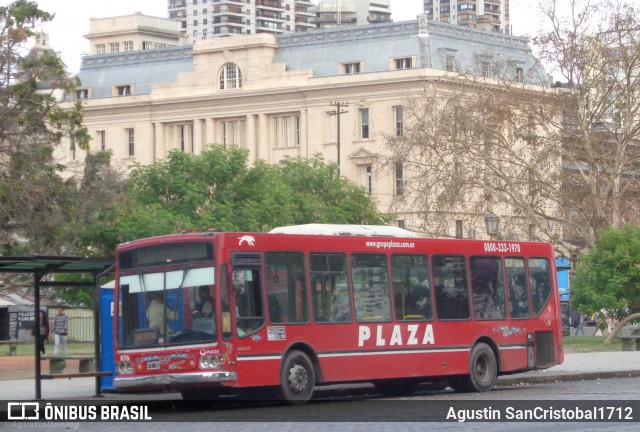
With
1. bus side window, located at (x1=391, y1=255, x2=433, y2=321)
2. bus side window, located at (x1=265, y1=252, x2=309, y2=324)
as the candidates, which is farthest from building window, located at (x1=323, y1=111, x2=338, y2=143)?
bus side window, located at (x1=265, y1=252, x2=309, y2=324)

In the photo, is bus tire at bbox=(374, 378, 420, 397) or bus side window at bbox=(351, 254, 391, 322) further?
bus tire at bbox=(374, 378, 420, 397)

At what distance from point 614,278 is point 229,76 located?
65.3m

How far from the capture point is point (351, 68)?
104438 millimetres

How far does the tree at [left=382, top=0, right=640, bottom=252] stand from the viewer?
2135 inches

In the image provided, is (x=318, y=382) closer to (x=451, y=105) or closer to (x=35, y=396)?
(x=35, y=396)

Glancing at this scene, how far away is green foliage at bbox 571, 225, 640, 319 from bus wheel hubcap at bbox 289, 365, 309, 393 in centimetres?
2493

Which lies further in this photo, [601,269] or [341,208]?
[341,208]

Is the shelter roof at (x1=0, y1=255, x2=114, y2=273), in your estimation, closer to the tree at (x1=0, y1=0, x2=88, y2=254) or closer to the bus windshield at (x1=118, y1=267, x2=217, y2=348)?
the bus windshield at (x1=118, y1=267, x2=217, y2=348)

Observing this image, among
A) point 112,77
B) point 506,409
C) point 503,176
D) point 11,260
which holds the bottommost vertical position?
point 506,409

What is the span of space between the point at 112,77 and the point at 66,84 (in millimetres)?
79841

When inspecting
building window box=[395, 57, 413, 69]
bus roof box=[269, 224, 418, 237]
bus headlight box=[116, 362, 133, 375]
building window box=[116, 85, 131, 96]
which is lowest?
bus headlight box=[116, 362, 133, 375]

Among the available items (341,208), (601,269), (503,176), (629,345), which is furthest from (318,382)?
(341,208)

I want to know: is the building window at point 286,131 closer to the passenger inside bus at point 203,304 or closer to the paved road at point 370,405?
the paved road at point 370,405

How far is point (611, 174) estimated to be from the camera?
5616cm
